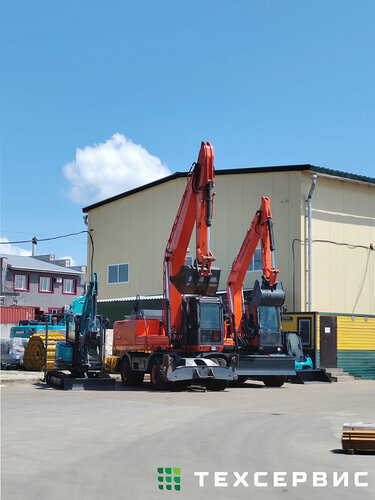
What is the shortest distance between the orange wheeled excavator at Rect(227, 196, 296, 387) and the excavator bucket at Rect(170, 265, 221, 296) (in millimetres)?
2463

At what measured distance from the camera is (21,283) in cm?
6762

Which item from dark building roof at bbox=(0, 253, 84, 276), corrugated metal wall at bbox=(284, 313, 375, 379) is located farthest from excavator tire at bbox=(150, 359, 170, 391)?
dark building roof at bbox=(0, 253, 84, 276)

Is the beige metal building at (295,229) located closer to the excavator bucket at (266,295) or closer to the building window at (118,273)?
the building window at (118,273)

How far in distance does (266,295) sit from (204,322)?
2.99 metres

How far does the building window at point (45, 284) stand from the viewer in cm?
6924

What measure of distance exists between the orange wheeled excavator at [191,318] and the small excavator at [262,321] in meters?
1.07

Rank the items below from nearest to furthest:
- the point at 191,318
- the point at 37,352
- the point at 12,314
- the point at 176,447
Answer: the point at 176,447 < the point at 191,318 < the point at 37,352 < the point at 12,314

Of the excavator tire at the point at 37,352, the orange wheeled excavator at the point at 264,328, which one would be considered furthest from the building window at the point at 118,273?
the orange wheeled excavator at the point at 264,328

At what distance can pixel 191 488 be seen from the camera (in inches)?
329

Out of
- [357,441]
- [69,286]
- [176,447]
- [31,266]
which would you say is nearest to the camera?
[357,441]

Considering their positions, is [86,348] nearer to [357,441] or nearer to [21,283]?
[357,441]

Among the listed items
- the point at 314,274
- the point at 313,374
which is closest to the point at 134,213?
the point at 314,274

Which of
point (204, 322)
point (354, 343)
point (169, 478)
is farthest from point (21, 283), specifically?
point (169, 478)

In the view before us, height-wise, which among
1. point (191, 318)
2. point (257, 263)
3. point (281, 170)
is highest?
point (281, 170)
